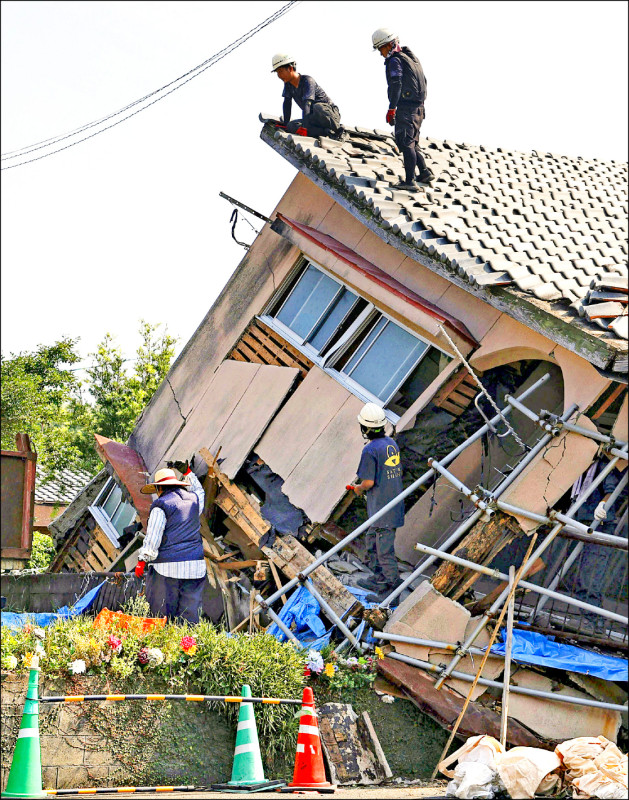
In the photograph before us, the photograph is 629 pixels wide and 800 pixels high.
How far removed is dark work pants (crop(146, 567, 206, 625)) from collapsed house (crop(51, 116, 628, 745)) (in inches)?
22.6

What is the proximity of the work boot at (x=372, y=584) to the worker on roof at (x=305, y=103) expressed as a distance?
5.63 meters

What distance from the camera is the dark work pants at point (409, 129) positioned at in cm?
999

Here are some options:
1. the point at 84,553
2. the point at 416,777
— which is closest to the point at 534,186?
the point at 416,777

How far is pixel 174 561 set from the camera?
8602 mm

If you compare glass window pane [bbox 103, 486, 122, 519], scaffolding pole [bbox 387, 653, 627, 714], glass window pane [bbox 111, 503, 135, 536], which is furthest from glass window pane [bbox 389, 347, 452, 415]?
glass window pane [bbox 103, 486, 122, 519]

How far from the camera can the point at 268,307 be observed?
11352 millimetres

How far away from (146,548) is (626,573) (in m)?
4.30

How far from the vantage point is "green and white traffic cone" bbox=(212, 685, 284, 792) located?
20.7 feet

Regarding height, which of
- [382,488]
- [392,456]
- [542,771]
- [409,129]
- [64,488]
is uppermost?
[409,129]

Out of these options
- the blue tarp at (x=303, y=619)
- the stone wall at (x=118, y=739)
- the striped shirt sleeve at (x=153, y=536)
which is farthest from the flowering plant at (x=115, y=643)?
the blue tarp at (x=303, y=619)

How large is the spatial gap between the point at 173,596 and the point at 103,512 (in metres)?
5.95

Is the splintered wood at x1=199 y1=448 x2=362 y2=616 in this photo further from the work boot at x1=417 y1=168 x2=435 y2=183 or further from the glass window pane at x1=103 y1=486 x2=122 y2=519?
the work boot at x1=417 y1=168 x2=435 y2=183

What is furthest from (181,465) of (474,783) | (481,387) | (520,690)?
(474,783)

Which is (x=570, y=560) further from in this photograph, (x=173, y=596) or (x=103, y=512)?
(x=103, y=512)
